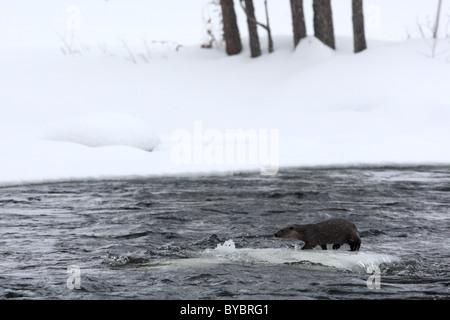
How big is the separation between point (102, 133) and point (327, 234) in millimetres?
9710

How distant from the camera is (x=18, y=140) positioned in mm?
17719

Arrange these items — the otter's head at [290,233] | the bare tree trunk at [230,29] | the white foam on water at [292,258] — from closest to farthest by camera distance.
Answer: the white foam on water at [292,258], the otter's head at [290,233], the bare tree trunk at [230,29]

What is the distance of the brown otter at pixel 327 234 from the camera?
28.1ft

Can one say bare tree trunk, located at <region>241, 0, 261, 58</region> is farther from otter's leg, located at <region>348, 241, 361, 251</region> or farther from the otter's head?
otter's leg, located at <region>348, 241, 361, 251</region>

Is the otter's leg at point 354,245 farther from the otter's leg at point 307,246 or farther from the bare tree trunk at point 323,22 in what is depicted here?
the bare tree trunk at point 323,22

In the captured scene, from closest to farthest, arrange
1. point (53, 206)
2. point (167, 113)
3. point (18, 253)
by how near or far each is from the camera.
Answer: point (18, 253)
point (53, 206)
point (167, 113)

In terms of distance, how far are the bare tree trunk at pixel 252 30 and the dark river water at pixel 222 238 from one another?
35.6ft

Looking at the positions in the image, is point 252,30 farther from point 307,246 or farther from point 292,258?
point 292,258

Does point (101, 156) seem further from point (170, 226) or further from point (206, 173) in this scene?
point (170, 226)

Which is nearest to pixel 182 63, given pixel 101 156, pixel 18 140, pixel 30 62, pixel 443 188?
pixel 30 62

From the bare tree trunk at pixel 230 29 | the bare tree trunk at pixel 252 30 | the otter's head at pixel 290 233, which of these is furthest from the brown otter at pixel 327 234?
the bare tree trunk at pixel 230 29

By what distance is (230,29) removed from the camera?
83.3 ft

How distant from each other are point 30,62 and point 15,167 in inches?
502

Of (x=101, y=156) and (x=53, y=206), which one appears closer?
(x=53, y=206)
